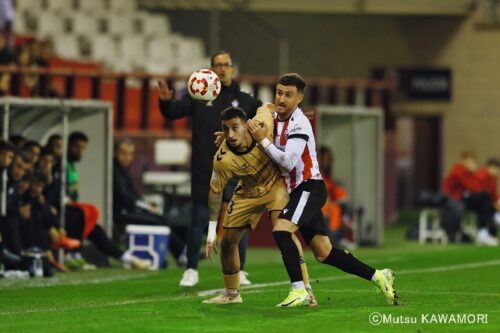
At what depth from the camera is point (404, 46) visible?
3397 centimetres

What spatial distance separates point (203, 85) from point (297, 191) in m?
2.32

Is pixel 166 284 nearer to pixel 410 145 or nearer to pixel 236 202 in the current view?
pixel 236 202

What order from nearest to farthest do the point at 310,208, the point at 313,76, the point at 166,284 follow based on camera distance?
the point at 310,208, the point at 166,284, the point at 313,76

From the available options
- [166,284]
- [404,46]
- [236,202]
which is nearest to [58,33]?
[404,46]

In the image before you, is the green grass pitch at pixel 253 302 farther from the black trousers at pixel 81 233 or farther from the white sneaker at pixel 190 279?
the black trousers at pixel 81 233

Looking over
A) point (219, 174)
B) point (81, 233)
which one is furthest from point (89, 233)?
point (219, 174)

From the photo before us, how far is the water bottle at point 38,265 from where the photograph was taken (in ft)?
57.4

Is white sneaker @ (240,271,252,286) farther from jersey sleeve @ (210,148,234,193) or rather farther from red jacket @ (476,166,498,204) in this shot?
red jacket @ (476,166,498,204)

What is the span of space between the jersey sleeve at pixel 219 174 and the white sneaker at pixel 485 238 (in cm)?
1238

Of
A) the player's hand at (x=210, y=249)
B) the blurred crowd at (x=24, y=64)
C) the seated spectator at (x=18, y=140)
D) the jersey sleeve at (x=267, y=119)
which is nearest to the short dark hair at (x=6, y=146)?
the seated spectator at (x=18, y=140)

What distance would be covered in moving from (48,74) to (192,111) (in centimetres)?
700

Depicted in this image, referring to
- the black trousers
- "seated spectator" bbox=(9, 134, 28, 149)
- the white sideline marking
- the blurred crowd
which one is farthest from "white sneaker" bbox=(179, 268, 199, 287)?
the blurred crowd

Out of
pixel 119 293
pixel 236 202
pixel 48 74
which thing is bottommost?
pixel 119 293

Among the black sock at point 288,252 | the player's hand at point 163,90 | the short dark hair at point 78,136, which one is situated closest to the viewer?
the black sock at point 288,252
